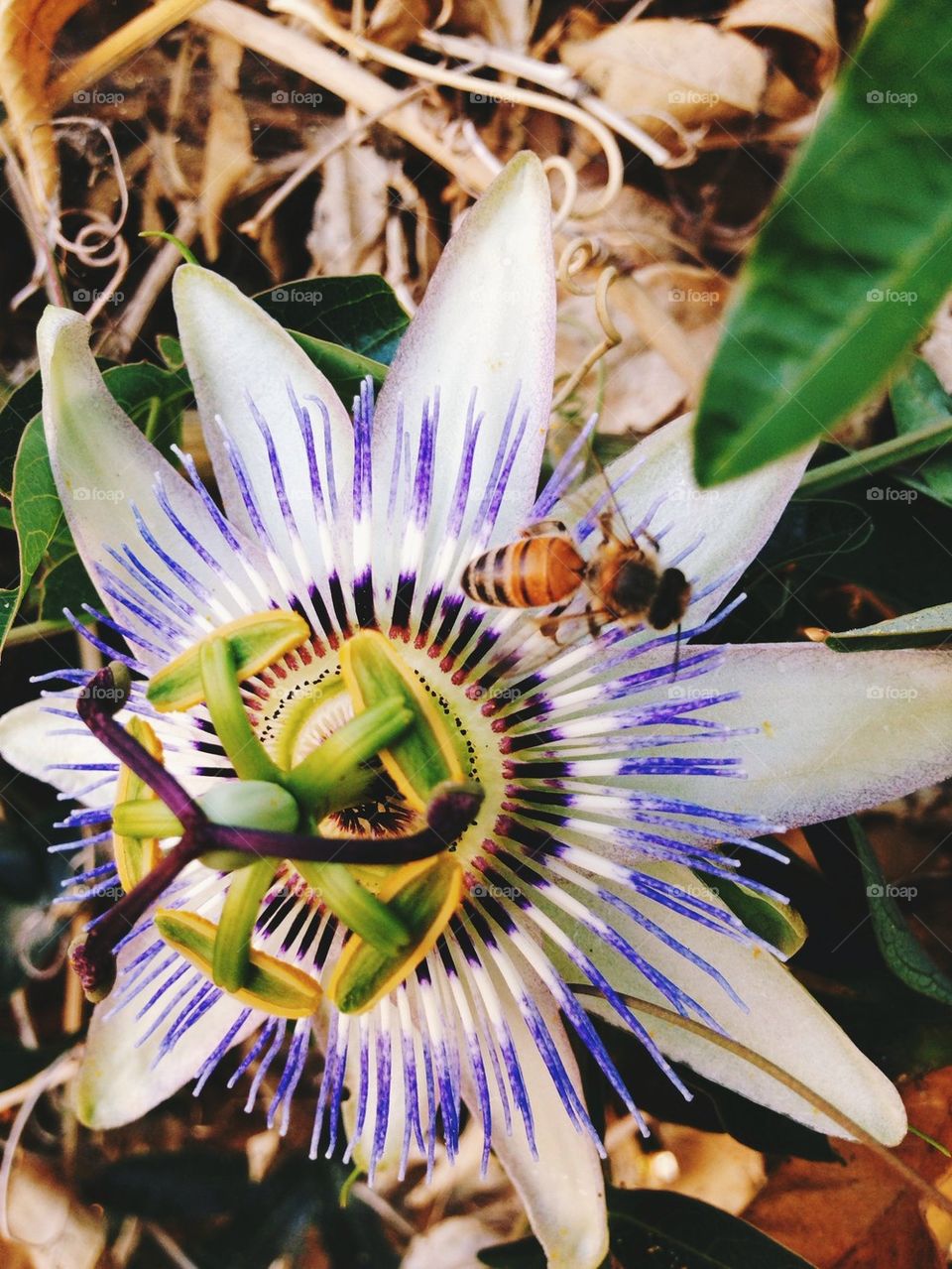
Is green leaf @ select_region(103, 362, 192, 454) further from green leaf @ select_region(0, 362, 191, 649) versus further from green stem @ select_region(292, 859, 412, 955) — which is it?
green stem @ select_region(292, 859, 412, 955)

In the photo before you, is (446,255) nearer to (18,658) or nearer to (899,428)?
(899,428)

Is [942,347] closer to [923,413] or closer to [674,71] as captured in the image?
[923,413]

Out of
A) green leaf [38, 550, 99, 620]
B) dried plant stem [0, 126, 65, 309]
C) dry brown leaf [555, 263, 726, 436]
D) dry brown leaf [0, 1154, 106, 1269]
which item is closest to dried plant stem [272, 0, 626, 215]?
dry brown leaf [555, 263, 726, 436]

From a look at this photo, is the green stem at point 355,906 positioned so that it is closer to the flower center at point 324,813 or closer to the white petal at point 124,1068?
the flower center at point 324,813

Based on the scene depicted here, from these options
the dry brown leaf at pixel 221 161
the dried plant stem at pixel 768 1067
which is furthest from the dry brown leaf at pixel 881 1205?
the dry brown leaf at pixel 221 161

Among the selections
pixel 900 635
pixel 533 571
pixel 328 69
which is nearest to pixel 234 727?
pixel 533 571

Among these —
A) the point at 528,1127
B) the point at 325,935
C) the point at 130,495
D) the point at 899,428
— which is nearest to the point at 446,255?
the point at 130,495
